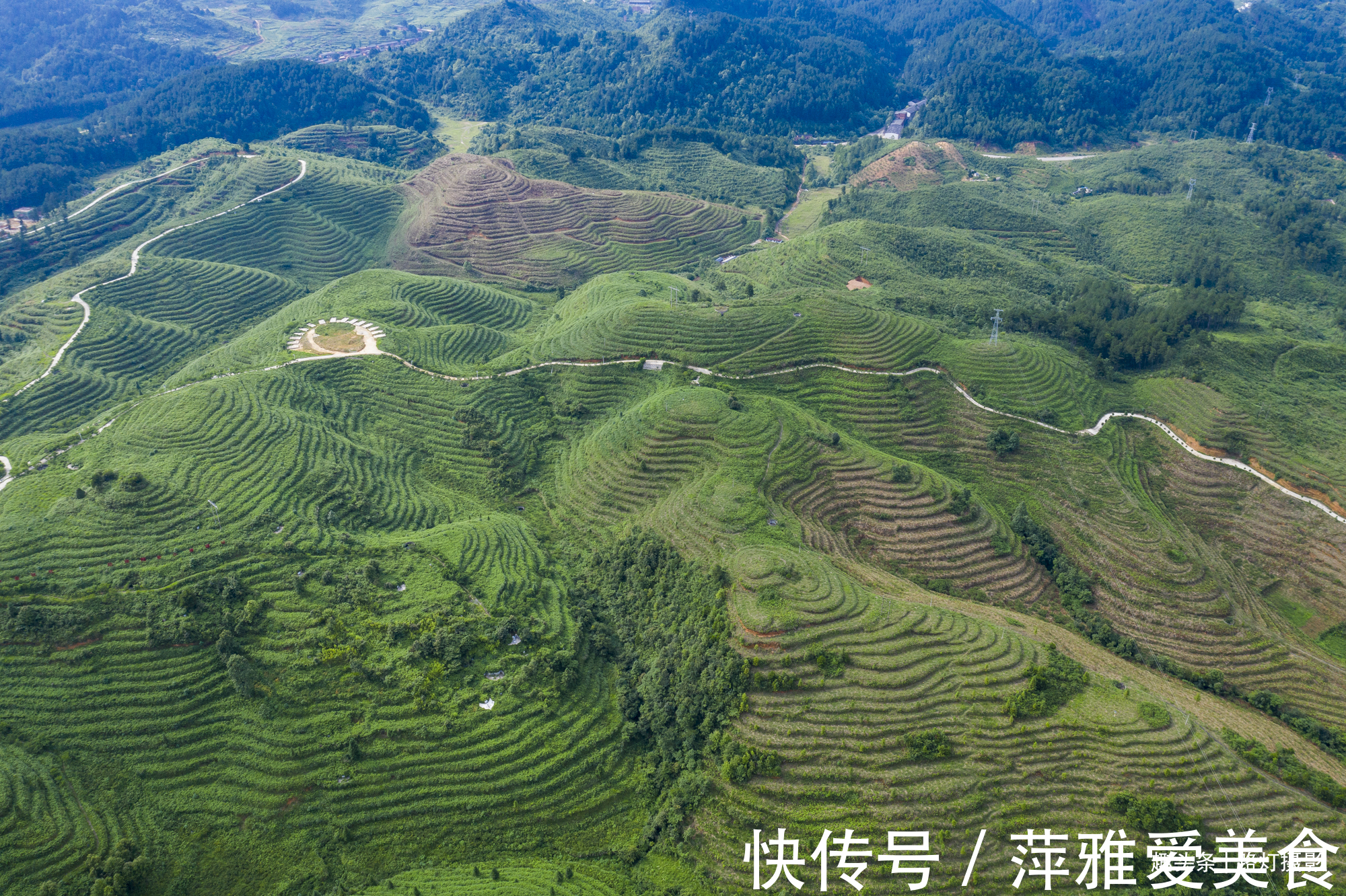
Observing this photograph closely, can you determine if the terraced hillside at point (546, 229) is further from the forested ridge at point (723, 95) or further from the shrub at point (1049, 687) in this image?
the shrub at point (1049, 687)

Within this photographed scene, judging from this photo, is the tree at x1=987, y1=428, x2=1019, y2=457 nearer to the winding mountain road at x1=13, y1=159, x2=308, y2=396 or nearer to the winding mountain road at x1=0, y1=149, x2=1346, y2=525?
the winding mountain road at x1=0, y1=149, x2=1346, y2=525

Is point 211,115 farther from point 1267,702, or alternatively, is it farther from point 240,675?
point 1267,702

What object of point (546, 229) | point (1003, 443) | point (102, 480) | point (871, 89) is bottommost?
point (1003, 443)

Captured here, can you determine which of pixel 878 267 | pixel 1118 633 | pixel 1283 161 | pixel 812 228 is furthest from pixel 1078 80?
pixel 1118 633

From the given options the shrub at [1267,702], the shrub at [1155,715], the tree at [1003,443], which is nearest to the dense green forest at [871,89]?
the tree at [1003,443]

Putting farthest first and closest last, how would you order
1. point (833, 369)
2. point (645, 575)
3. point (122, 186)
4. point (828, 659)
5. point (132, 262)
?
point (122, 186) → point (132, 262) → point (833, 369) → point (645, 575) → point (828, 659)

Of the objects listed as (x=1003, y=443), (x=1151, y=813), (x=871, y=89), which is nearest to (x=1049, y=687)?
(x=1151, y=813)
